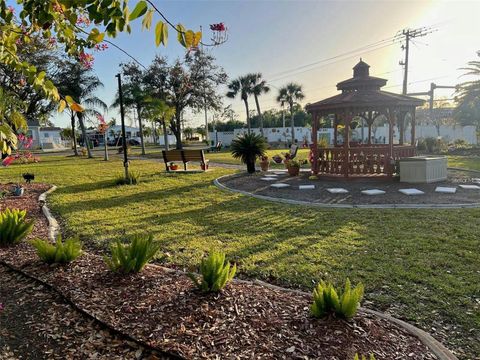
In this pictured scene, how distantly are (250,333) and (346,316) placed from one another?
75cm

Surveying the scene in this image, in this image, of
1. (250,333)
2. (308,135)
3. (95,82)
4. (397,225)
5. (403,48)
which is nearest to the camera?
(250,333)

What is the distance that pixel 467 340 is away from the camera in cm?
267

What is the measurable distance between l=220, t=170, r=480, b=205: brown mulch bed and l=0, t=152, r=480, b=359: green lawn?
38.8 inches

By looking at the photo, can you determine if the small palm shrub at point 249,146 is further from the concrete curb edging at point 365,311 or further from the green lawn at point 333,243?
the concrete curb edging at point 365,311

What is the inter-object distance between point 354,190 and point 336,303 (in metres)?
7.40

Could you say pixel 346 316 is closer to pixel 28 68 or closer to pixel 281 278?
pixel 281 278

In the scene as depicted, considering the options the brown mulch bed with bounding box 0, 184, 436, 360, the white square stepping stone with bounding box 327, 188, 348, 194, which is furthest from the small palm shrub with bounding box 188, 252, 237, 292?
the white square stepping stone with bounding box 327, 188, 348, 194

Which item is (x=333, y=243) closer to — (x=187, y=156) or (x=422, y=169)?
(x=422, y=169)

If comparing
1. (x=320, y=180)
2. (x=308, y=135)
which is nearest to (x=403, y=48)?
(x=308, y=135)

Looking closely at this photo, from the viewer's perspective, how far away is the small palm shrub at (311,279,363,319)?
262cm

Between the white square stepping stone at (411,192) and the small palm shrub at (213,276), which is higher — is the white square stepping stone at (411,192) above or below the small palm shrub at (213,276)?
below

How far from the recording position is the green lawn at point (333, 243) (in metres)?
3.27

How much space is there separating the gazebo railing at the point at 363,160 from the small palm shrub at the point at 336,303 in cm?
931

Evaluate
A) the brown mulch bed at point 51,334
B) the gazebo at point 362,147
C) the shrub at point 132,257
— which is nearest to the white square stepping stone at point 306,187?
the gazebo at point 362,147
